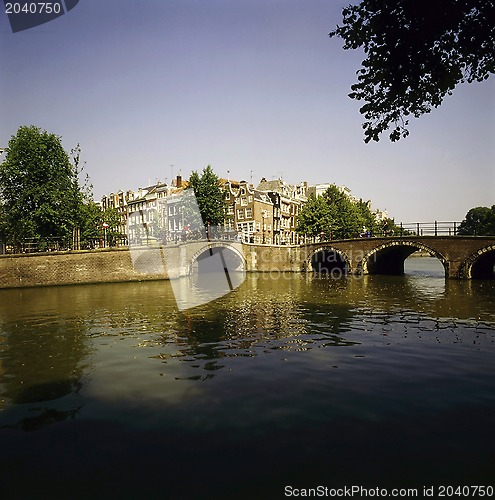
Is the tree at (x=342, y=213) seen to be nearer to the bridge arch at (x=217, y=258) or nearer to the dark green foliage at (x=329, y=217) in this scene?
the dark green foliage at (x=329, y=217)

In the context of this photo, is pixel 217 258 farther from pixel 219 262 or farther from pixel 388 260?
pixel 388 260

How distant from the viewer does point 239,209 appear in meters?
62.2

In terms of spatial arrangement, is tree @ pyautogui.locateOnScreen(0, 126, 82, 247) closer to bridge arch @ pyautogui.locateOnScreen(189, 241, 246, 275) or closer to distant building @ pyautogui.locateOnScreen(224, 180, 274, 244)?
bridge arch @ pyautogui.locateOnScreen(189, 241, 246, 275)

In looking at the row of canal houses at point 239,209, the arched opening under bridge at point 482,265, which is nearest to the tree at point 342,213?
the row of canal houses at point 239,209

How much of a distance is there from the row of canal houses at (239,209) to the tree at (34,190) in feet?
50.5

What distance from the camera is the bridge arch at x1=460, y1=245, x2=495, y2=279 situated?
3346 cm

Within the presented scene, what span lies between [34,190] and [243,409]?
3900 centimetres

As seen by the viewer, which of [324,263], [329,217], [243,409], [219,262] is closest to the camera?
[243,409]

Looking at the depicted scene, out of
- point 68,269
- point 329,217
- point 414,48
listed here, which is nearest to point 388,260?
point 329,217

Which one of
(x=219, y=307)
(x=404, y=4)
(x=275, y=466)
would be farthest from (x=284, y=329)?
(x=404, y=4)

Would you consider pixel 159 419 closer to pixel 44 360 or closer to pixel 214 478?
pixel 214 478

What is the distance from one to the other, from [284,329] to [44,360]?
7.74 m

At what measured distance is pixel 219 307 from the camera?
19.3 meters

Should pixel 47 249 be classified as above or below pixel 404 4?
below
